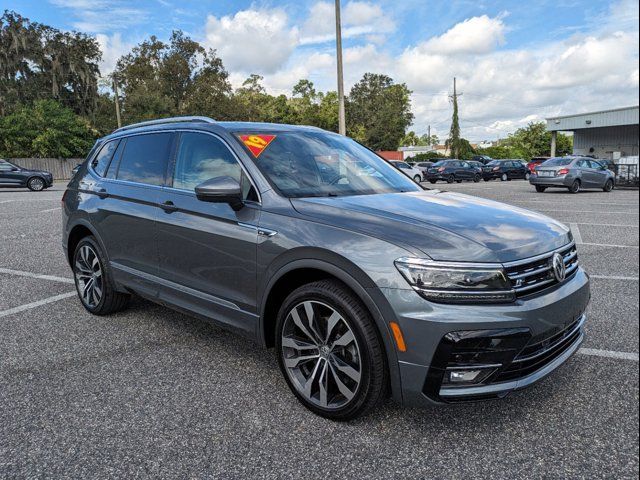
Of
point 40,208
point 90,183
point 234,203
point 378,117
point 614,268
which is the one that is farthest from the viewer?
point 378,117

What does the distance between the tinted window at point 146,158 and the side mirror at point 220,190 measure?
3.13 ft

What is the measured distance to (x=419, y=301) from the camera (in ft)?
7.61

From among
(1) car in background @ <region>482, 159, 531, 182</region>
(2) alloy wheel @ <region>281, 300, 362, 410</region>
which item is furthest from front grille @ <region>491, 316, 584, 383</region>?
(1) car in background @ <region>482, 159, 531, 182</region>

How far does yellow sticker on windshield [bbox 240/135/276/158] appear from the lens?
3.35 metres

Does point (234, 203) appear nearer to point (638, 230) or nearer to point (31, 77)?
point (638, 230)

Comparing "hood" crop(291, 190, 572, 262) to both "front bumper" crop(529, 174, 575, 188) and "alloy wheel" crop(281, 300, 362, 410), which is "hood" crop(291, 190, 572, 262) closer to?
"alloy wheel" crop(281, 300, 362, 410)

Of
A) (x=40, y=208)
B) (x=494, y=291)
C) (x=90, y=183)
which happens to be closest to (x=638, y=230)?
(x=494, y=291)

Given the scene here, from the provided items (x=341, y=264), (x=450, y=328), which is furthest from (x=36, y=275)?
(x=450, y=328)

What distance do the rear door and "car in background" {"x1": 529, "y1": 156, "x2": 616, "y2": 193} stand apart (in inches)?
727

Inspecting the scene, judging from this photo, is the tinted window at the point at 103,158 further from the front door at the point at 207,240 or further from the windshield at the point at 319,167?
the windshield at the point at 319,167

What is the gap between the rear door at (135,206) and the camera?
3836mm

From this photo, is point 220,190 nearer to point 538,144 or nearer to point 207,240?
point 207,240

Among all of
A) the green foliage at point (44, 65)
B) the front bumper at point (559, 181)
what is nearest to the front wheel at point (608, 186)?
the front bumper at point (559, 181)

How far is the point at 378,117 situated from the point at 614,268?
77.7 m
